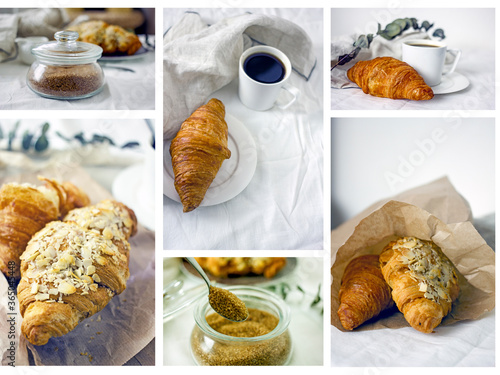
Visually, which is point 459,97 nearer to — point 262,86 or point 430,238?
point 430,238

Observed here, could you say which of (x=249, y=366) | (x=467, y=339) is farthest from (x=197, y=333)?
(x=467, y=339)

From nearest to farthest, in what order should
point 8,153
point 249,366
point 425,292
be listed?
point 425,292
point 249,366
point 8,153

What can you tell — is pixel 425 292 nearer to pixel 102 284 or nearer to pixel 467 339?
pixel 467 339

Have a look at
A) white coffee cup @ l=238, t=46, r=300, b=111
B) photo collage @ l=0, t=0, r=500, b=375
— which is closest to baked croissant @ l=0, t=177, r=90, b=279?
photo collage @ l=0, t=0, r=500, b=375

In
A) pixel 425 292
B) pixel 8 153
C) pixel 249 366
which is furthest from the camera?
pixel 8 153

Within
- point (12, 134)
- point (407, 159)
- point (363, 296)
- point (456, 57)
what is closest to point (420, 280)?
point (363, 296)
